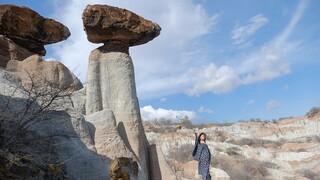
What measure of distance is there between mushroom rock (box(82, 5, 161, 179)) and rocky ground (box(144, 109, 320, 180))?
7.79m

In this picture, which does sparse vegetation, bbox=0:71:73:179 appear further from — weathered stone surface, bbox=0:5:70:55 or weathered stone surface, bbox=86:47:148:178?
weathered stone surface, bbox=0:5:70:55

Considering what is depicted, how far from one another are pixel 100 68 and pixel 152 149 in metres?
2.00

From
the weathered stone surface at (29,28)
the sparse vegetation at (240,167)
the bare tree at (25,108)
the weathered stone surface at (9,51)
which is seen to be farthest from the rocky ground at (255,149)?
the bare tree at (25,108)

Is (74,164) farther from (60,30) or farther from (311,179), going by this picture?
(311,179)

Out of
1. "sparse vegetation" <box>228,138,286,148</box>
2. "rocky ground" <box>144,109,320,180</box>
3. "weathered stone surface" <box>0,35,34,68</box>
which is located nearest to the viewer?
"weathered stone surface" <box>0,35,34,68</box>

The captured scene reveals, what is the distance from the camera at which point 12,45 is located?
10.3m

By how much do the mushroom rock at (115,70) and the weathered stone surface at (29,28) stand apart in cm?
248

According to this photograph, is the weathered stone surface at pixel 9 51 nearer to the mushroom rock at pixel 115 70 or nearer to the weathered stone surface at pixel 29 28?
the weathered stone surface at pixel 29 28

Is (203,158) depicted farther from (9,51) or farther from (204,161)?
(9,51)

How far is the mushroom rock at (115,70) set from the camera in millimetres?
8828

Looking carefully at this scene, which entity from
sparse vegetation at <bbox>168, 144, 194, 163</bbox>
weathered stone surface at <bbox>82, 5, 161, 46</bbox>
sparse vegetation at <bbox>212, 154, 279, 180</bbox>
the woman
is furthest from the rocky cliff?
sparse vegetation at <bbox>168, 144, 194, 163</bbox>

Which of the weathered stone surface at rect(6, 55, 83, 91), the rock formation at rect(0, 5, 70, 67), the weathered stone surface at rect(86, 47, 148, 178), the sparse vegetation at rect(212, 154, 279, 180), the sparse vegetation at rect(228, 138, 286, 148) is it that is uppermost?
the rock formation at rect(0, 5, 70, 67)

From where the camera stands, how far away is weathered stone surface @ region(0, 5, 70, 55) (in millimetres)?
10889

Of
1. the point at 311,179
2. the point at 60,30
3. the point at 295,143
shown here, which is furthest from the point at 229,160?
the point at 60,30
